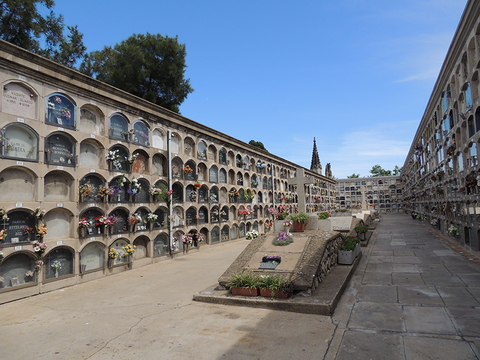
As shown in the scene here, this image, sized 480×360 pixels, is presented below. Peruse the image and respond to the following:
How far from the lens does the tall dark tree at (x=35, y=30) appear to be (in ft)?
46.6

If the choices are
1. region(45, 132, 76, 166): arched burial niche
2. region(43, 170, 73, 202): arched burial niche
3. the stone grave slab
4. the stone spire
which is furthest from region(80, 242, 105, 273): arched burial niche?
the stone spire

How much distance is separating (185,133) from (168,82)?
10.6 metres

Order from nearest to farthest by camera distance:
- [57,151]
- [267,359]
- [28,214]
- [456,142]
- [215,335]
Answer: [267,359], [215,335], [28,214], [57,151], [456,142]

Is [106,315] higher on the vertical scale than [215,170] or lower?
lower

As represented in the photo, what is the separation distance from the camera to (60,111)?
26.1ft

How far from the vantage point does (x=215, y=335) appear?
4309mm

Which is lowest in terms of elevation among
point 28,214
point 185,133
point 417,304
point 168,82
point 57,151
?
point 417,304

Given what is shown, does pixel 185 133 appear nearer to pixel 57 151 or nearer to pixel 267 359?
pixel 57 151

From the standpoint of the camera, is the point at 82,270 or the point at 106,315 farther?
the point at 82,270

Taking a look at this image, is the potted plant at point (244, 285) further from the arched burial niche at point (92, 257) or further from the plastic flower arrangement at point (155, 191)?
the plastic flower arrangement at point (155, 191)

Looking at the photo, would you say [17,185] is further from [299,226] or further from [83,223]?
[299,226]

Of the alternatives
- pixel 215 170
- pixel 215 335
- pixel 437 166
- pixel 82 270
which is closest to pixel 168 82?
pixel 215 170

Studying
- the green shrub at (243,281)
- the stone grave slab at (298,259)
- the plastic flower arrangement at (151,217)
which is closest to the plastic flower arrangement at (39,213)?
the plastic flower arrangement at (151,217)

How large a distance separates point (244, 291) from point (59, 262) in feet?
16.0
